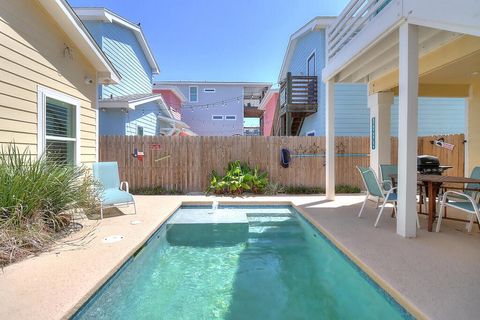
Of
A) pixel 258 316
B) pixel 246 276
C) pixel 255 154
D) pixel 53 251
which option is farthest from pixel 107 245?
pixel 255 154

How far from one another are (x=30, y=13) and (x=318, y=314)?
5.98m

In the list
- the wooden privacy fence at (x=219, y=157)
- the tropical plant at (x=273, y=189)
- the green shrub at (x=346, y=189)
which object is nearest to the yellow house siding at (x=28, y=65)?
the wooden privacy fence at (x=219, y=157)

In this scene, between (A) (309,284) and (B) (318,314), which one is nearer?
(B) (318,314)

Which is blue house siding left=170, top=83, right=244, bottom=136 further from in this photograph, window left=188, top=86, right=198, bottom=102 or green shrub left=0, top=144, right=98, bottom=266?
green shrub left=0, top=144, right=98, bottom=266

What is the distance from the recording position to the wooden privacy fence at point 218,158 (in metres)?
9.30

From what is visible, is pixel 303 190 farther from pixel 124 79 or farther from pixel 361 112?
pixel 124 79

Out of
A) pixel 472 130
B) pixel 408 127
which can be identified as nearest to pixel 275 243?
pixel 408 127

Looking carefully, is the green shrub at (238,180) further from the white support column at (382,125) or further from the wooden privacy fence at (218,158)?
the white support column at (382,125)

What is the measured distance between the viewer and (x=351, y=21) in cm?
622

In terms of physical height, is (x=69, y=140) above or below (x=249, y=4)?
below

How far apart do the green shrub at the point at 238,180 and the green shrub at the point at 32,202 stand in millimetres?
4488

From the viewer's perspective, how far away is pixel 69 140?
611 cm

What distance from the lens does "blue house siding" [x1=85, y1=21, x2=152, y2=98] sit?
11.1 m

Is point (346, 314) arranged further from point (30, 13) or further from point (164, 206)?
point (30, 13)
